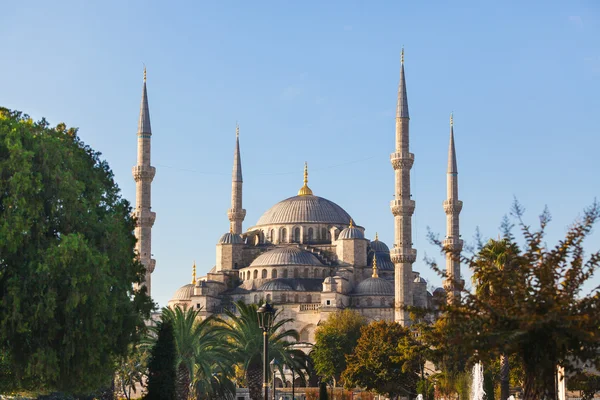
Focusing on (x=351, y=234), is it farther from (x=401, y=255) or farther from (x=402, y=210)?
(x=401, y=255)

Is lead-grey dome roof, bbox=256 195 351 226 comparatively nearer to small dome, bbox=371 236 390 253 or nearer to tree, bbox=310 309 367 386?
small dome, bbox=371 236 390 253

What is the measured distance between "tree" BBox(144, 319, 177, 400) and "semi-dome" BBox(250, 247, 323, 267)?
159 ft

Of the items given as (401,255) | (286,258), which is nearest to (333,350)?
(401,255)

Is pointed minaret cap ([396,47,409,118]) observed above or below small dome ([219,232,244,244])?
above

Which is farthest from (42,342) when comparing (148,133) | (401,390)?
(148,133)

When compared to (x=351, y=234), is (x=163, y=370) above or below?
below

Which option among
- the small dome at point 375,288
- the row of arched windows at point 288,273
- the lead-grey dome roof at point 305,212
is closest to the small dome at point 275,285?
the row of arched windows at point 288,273

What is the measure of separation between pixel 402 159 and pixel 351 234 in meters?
18.5

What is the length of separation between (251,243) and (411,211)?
24651mm

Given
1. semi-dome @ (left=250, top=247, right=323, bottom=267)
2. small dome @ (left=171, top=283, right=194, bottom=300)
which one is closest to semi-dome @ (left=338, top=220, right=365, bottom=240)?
semi-dome @ (left=250, top=247, right=323, bottom=267)

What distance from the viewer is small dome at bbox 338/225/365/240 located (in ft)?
250

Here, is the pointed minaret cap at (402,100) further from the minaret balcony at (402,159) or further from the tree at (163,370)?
the tree at (163,370)

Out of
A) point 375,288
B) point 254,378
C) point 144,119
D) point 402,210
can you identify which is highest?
point 144,119

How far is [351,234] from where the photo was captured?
76375 millimetres
